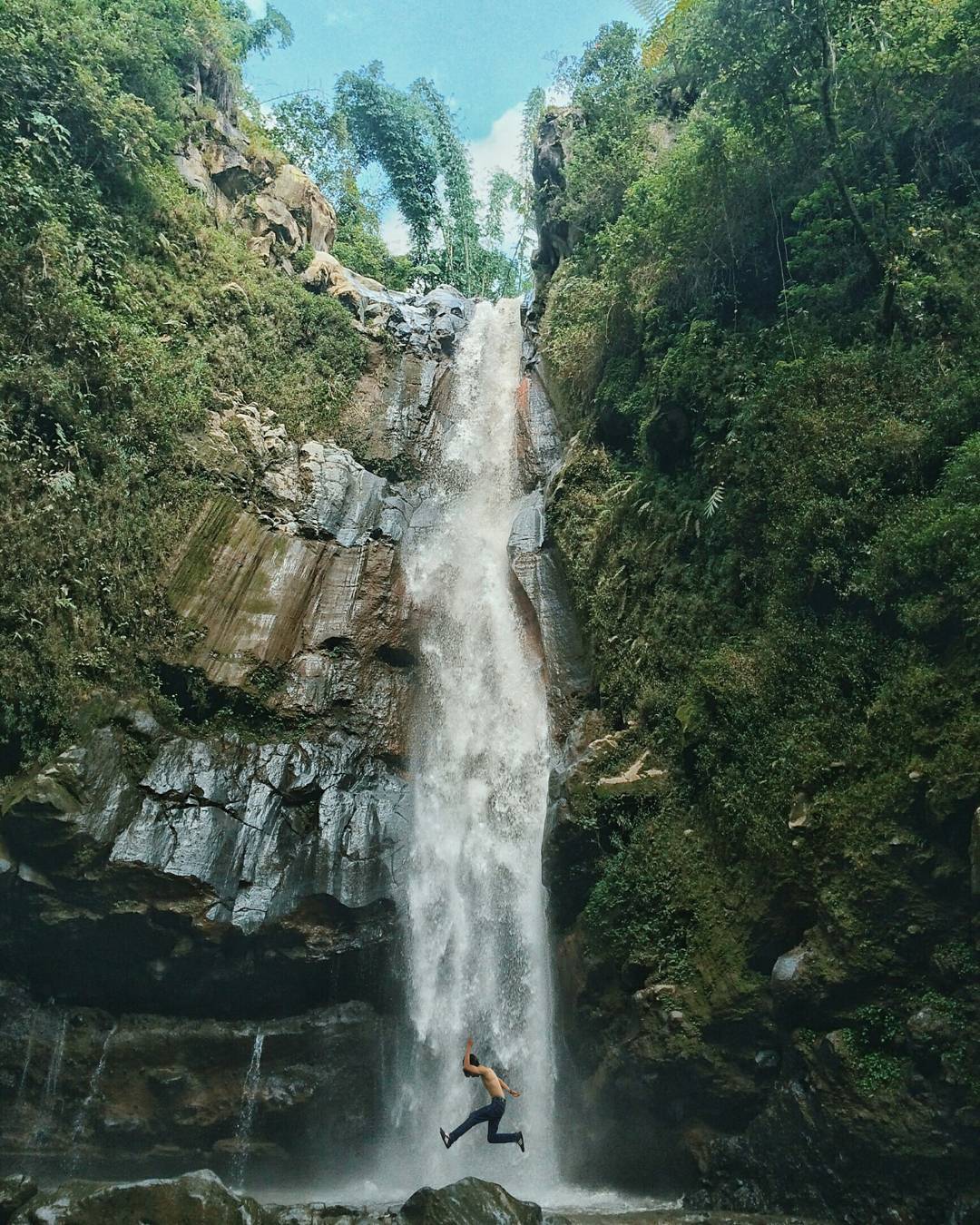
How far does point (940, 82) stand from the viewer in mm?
11164

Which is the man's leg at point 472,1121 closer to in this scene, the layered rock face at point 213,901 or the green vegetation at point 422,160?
the layered rock face at point 213,901

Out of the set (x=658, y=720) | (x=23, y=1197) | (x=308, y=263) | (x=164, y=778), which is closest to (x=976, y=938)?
(x=658, y=720)

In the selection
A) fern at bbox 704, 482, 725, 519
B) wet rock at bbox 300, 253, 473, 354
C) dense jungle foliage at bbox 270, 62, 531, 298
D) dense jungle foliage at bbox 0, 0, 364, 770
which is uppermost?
dense jungle foliage at bbox 270, 62, 531, 298

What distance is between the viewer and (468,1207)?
7039 mm

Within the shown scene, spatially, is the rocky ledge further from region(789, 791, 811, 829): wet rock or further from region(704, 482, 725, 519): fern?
region(704, 482, 725, 519): fern

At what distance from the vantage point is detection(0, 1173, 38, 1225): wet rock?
286 inches

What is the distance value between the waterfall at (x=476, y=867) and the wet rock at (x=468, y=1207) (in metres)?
3.35

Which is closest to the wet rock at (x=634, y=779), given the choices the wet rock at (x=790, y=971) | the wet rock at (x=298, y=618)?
the wet rock at (x=790, y=971)

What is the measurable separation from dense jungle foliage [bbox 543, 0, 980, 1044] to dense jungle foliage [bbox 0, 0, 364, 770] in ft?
26.1

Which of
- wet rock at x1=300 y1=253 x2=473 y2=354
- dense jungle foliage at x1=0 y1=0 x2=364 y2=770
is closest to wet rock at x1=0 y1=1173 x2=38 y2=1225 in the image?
dense jungle foliage at x1=0 y1=0 x2=364 y2=770

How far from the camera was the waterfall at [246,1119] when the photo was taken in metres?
10.8

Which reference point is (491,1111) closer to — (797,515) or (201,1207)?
(201,1207)

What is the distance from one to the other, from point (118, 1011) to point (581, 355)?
51.5 ft

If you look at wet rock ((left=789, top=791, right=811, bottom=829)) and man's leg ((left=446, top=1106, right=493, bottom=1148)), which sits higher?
wet rock ((left=789, top=791, right=811, bottom=829))
